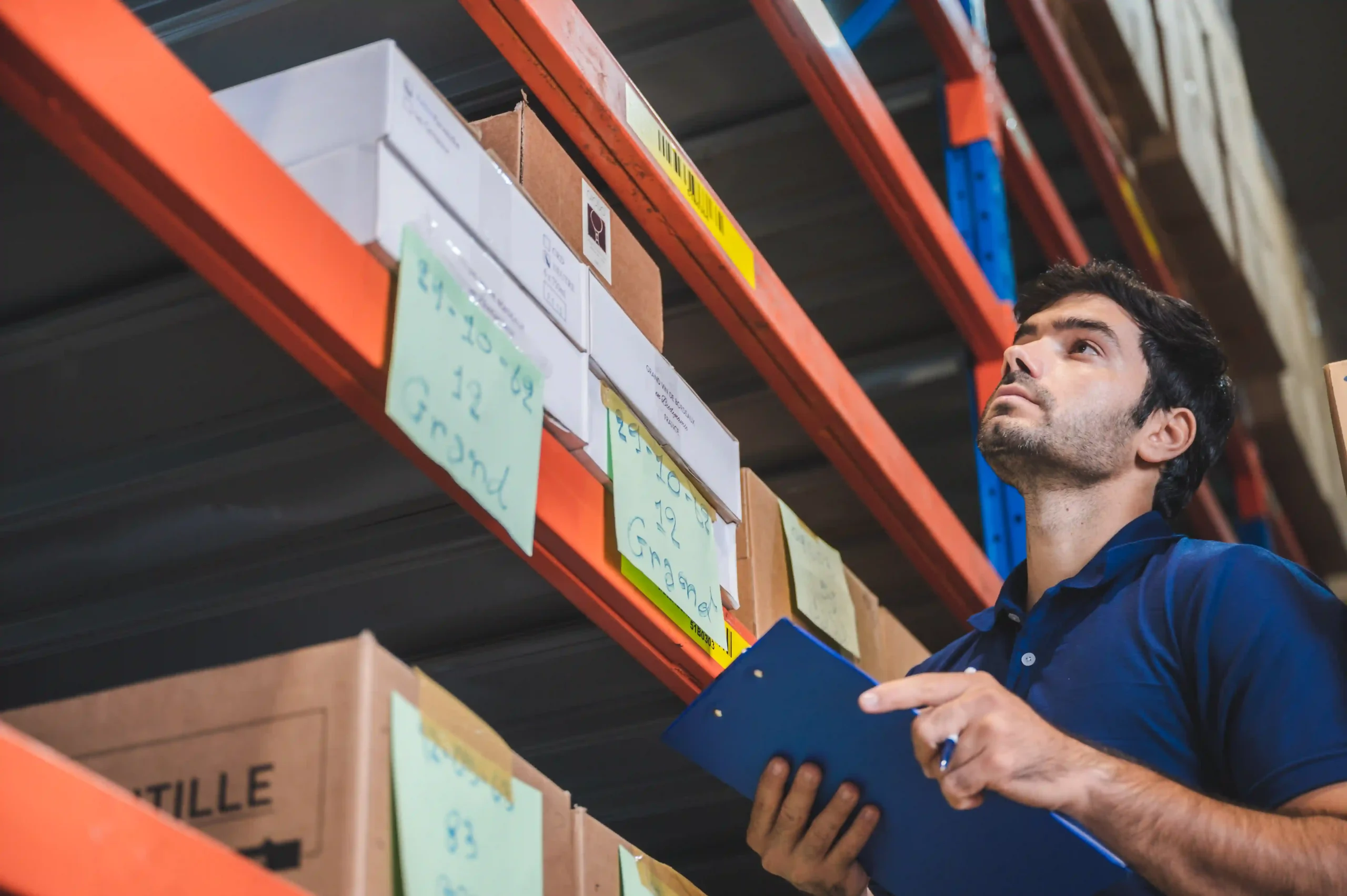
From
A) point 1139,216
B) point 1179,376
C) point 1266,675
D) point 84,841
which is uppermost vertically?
point 1139,216

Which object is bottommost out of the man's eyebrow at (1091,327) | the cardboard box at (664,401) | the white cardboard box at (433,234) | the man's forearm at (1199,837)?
the man's forearm at (1199,837)

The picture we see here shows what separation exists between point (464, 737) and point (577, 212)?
0.70m

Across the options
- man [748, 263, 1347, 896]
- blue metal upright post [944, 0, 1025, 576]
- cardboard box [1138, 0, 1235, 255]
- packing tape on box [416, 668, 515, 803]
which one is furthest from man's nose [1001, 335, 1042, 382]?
cardboard box [1138, 0, 1235, 255]

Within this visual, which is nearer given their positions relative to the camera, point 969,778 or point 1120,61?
point 969,778

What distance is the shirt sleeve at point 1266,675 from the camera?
1351mm

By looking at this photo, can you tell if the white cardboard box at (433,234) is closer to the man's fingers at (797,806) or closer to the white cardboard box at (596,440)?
the white cardboard box at (596,440)

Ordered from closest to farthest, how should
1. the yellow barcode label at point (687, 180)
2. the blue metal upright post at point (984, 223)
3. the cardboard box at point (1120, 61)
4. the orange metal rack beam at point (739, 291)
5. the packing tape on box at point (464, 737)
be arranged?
the packing tape on box at point (464, 737)
the orange metal rack beam at point (739, 291)
the yellow barcode label at point (687, 180)
the blue metal upright post at point (984, 223)
the cardboard box at point (1120, 61)

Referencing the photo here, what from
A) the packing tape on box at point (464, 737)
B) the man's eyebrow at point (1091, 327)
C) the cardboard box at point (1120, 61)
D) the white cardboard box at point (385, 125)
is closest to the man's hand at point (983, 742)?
the packing tape on box at point (464, 737)

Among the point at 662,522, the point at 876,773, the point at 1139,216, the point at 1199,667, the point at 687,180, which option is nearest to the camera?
the point at 876,773

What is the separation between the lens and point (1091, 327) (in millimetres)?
2146

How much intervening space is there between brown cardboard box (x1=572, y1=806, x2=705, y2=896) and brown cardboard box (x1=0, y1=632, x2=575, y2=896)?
0.34 metres

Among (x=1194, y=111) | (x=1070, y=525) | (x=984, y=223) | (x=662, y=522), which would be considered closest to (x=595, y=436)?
(x=662, y=522)

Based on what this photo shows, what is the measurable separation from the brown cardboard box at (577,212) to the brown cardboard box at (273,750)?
0.63 metres

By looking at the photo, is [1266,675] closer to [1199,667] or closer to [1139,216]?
[1199,667]
